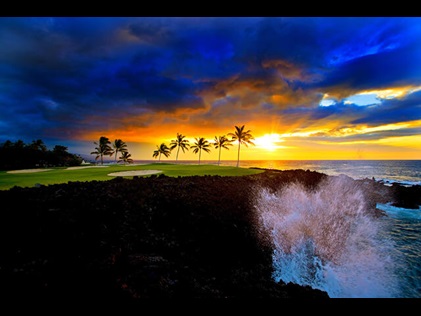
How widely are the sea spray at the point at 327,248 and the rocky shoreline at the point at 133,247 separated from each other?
0.80 m

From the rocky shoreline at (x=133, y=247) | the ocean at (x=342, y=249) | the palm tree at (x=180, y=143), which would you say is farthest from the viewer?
the palm tree at (x=180, y=143)

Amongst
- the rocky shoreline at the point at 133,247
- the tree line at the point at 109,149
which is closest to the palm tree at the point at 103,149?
the tree line at the point at 109,149

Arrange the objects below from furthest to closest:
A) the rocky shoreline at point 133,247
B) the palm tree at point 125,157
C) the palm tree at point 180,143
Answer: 1. the palm tree at point 125,157
2. the palm tree at point 180,143
3. the rocky shoreline at point 133,247

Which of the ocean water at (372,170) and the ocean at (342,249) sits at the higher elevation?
the ocean water at (372,170)

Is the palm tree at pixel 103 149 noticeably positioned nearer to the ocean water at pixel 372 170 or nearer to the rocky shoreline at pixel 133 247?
the ocean water at pixel 372 170

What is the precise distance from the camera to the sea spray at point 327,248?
17.1 feet

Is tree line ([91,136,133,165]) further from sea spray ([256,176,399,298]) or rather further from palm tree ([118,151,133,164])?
sea spray ([256,176,399,298])

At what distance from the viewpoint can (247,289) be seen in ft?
11.6

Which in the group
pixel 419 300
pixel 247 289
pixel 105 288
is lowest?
pixel 247 289

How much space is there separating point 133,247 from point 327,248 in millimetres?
7550
